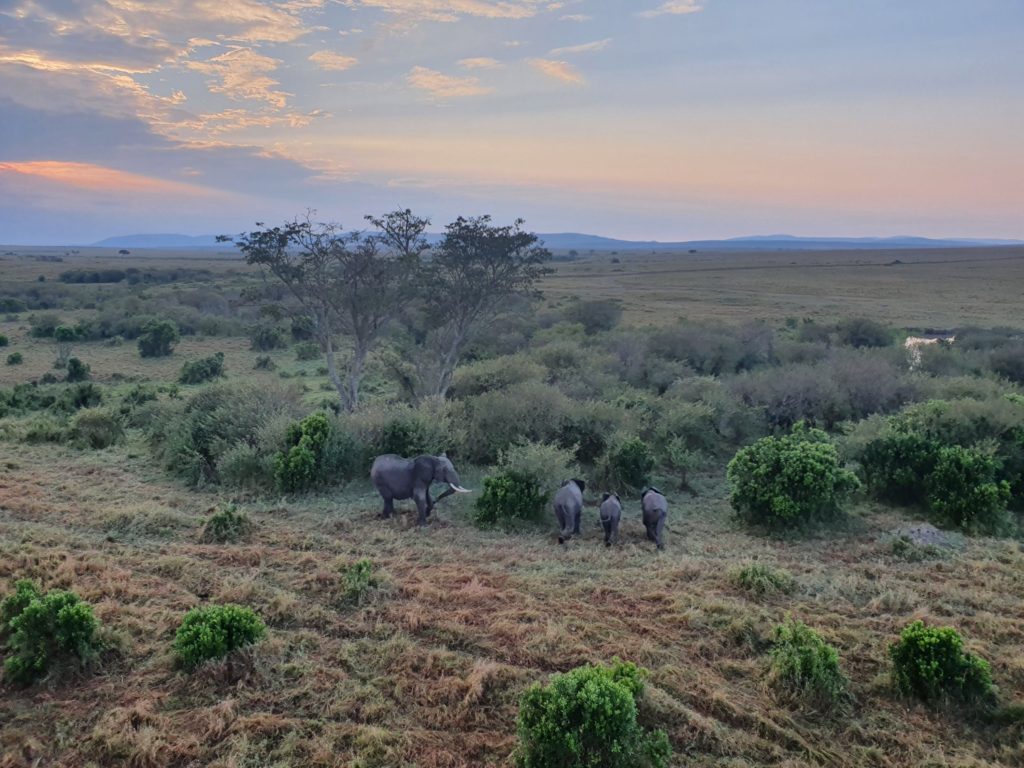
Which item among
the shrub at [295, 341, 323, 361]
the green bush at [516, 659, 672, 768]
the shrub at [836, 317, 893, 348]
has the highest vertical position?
the shrub at [836, 317, 893, 348]

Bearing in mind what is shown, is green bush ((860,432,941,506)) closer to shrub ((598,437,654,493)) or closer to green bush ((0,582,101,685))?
shrub ((598,437,654,493))

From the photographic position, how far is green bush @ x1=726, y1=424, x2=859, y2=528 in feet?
31.2

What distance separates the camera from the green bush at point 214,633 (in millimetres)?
5508

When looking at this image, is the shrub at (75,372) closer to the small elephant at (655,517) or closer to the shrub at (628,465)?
the shrub at (628,465)

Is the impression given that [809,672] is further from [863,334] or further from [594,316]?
[594,316]

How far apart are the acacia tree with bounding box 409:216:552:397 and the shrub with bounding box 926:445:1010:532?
459 inches

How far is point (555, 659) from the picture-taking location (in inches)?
230

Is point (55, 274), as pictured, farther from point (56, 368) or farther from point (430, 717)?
point (430, 717)

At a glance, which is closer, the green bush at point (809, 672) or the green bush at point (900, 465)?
the green bush at point (809, 672)

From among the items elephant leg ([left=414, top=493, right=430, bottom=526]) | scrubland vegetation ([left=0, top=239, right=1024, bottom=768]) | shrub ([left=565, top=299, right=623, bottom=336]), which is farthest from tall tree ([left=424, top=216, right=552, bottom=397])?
shrub ([left=565, top=299, right=623, bottom=336])

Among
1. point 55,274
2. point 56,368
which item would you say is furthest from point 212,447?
point 55,274

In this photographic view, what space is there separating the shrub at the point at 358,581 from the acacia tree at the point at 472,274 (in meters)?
11.4

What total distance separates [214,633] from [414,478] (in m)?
4.27

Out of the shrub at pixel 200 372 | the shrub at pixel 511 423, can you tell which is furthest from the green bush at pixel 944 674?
the shrub at pixel 200 372
